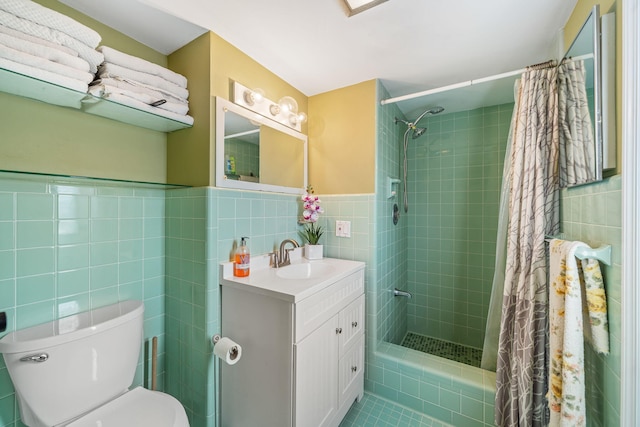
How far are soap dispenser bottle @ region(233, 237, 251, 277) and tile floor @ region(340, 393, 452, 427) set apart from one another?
112 centimetres

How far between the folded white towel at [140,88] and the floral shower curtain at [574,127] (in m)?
1.86

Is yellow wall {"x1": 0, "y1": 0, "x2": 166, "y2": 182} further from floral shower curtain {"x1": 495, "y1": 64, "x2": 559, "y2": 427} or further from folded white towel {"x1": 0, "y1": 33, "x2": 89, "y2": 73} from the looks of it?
floral shower curtain {"x1": 495, "y1": 64, "x2": 559, "y2": 427}

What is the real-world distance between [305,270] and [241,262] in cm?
49

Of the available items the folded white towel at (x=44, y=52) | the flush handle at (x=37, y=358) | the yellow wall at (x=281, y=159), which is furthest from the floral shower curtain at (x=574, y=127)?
the flush handle at (x=37, y=358)

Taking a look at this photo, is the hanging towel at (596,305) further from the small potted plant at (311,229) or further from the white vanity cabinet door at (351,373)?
the small potted plant at (311,229)

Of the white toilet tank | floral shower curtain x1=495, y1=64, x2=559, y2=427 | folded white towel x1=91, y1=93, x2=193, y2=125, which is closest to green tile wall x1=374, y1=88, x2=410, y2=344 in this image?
floral shower curtain x1=495, y1=64, x2=559, y2=427

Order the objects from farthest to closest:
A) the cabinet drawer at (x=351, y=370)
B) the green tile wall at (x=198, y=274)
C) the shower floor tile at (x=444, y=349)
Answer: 1. the shower floor tile at (x=444, y=349)
2. the cabinet drawer at (x=351, y=370)
3. the green tile wall at (x=198, y=274)

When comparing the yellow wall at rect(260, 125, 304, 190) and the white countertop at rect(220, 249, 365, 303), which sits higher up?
the yellow wall at rect(260, 125, 304, 190)

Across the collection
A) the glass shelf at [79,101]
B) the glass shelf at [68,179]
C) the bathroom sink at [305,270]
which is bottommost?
the bathroom sink at [305,270]

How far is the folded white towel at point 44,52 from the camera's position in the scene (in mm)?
848

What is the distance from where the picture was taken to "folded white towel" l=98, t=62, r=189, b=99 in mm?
A: 1096

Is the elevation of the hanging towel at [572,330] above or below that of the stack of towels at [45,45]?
below

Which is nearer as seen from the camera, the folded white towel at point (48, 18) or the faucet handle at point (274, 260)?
the folded white towel at point (48, 18)

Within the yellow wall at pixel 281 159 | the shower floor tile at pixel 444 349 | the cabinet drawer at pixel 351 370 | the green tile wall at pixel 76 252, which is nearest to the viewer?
the green tile wall at pixel 76 252
